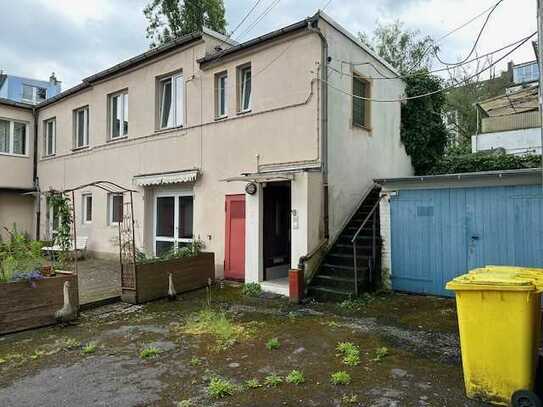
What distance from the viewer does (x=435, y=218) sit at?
347 inches

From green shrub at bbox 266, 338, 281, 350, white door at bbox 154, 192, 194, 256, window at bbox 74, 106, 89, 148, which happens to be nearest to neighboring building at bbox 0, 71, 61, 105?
window at bbox 74, 106, 89, 148

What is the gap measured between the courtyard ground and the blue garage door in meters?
0.86

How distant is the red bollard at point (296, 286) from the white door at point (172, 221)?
4.83m

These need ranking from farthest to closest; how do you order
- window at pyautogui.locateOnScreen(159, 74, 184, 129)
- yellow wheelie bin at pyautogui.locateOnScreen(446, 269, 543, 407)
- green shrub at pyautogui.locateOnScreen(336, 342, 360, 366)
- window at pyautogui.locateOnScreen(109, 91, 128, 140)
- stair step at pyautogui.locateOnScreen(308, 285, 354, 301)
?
window at pyautogui.locateOnScreen(109, 91, 128, 140)
window at pyautogui.locateOnScreen(159, 74, 184, 129)
stair step at pyautogui.locateOnScreen(308, 285, 354, 301)
green shrub at pyautogui.locateOnScreen(336, 342, 360, 366)
yellow wheelie bin at pyautogui.locateOnScreen(446, 269, 543, 407)

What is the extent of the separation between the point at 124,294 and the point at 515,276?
25.5ft

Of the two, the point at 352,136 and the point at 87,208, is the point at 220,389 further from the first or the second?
the point at 87,208

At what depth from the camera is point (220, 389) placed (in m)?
4.28

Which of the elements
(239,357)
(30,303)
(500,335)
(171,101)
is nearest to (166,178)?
(171,101)

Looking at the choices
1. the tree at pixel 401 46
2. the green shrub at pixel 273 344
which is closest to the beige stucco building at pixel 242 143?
the green shrub at pixel 273 344

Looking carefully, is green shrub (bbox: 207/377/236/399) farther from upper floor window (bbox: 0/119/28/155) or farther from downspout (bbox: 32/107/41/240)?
upper floor window (bbox: 0/119/28/155)

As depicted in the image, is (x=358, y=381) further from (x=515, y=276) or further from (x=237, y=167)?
(x=237, y=167)

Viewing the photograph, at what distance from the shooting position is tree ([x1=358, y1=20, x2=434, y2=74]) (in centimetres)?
2379

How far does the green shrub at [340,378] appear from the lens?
446 cm

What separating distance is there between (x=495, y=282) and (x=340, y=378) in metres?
1.99
